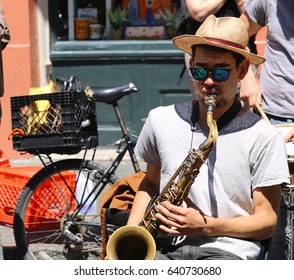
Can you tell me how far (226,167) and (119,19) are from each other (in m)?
6.02

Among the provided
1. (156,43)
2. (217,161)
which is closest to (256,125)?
(217,161)

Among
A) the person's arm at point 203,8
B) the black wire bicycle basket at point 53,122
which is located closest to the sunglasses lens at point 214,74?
the person's arm at point 203,8

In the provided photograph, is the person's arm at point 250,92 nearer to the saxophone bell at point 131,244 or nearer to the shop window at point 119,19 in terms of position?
the saxophone bell at point 131,244

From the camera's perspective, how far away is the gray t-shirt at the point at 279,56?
16.1 feet

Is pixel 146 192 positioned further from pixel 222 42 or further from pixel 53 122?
pixel 53 122

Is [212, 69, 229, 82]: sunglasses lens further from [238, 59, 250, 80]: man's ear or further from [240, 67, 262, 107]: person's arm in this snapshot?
[240, 67, 262, 107]: person's arm

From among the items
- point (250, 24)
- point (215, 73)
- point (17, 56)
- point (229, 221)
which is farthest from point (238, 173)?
point (17, 56)

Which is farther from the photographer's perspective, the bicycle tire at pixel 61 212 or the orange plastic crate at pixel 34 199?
the orange plastic crate at pixel 34 199

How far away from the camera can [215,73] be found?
375 cm

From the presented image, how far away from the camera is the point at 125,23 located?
9648 mm

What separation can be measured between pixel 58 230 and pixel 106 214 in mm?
1457

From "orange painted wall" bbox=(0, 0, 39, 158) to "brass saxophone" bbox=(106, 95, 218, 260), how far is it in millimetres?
5766

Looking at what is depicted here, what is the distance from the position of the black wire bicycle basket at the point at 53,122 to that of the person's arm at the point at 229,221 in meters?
2.51
